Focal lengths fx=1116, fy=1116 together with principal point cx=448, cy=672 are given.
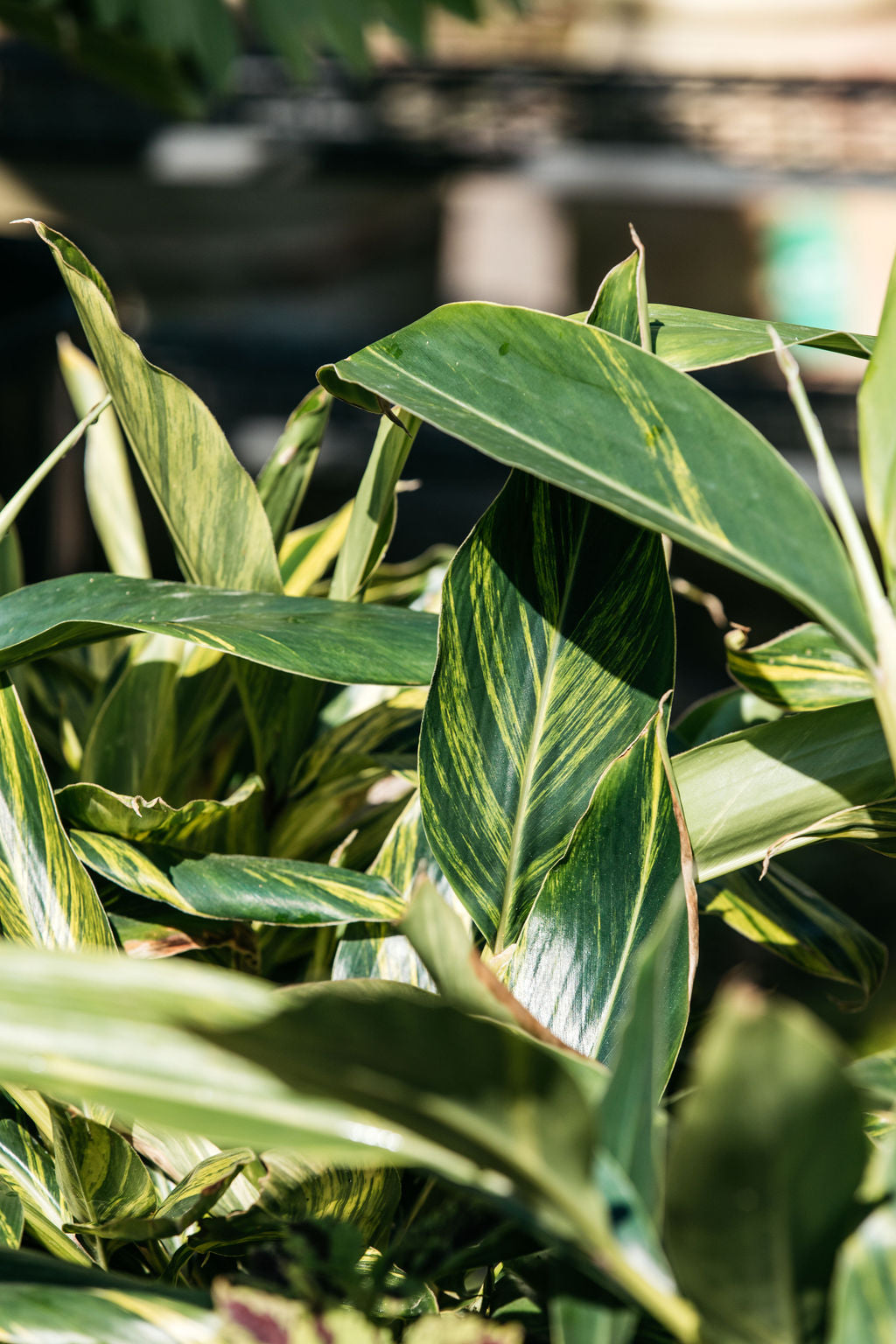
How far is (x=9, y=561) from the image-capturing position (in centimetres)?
42

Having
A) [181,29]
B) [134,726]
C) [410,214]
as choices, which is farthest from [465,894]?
[410,214]

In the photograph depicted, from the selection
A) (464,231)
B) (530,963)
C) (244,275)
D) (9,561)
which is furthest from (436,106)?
(530,963)

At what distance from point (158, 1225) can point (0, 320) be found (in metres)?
1.07

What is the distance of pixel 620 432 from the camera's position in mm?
276

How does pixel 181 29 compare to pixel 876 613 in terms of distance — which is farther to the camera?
pixel 181 29

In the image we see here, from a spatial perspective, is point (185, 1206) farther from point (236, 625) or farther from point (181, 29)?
point (181, 29)

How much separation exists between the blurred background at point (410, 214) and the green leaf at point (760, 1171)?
0.92m

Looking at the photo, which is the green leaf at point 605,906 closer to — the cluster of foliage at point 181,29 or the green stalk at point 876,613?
the green stalk at point 876,613

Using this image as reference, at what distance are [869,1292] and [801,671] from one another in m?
0.22

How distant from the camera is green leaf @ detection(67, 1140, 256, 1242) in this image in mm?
262

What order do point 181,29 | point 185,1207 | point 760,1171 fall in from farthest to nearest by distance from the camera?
point 181,29
point 185,1207
point 760,1171

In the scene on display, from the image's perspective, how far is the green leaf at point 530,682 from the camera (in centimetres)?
31

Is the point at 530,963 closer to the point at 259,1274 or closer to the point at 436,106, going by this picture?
the point at 259,1274

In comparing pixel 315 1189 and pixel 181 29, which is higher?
pixel 181 29
